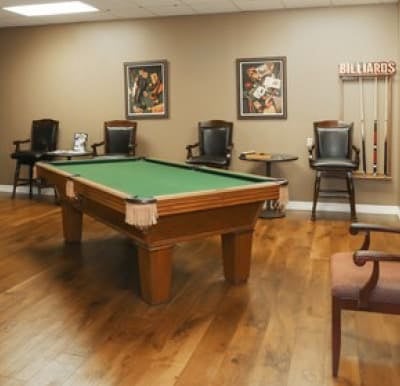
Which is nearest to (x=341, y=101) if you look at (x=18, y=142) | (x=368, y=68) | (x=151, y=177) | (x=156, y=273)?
(x=368, y=68)

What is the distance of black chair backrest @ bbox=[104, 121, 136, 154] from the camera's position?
6613 mm

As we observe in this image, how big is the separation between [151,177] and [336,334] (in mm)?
2022

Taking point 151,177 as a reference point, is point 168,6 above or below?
above

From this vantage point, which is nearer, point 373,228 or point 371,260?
point 371,260

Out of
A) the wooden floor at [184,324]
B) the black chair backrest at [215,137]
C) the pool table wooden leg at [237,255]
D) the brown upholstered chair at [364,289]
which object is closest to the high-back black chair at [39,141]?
the black chair backrest at [215,137]

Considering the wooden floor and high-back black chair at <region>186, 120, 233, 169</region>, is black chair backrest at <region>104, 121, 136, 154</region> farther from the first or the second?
the wooden floor

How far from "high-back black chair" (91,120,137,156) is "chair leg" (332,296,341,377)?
4.67 metres

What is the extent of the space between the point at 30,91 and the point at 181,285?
492 cm

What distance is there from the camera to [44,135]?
282 inches

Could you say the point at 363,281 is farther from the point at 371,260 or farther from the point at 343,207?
the point at 343,207

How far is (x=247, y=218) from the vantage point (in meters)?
3.44

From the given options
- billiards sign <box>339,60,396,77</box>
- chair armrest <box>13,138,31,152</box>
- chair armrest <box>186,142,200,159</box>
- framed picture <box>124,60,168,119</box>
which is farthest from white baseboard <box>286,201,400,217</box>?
chair armrest <box>13,138,31,152</box>

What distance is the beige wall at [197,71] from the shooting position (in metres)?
5.91

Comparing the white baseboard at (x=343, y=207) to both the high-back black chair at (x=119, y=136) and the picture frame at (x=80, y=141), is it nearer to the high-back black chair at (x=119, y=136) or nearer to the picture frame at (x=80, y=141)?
the high-back black chair at (x=119, y=136)
